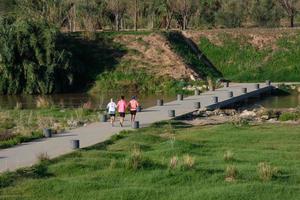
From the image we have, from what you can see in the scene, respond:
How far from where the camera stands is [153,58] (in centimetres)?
5566

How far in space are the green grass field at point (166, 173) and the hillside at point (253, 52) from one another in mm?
32839

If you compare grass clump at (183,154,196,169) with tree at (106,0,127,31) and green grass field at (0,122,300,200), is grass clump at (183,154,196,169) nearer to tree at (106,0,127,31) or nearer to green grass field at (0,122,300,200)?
green grass field at (0,122,300,200)

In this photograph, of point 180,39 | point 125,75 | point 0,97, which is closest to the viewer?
point 0,97

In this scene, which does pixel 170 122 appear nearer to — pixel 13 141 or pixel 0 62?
pixel 13 141

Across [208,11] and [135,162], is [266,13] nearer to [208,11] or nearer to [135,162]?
[208,11]

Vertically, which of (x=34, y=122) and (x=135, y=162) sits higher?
(x=34, y=122)

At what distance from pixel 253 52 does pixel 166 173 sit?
144 feet

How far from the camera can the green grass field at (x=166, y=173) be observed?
14.3m

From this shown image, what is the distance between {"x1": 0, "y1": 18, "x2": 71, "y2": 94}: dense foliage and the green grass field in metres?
29.4

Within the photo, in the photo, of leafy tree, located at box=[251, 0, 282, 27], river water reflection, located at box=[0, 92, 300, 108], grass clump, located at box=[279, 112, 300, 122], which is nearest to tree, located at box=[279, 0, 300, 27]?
leafy tree, located at box=[251, 0, 282, 27]

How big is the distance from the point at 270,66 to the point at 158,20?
59.7 feet

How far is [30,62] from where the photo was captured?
51.2 metres

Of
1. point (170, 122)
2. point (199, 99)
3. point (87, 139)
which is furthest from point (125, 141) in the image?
point (199, 99)

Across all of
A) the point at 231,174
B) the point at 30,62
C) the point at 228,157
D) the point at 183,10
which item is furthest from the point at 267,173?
the point at 183,10
